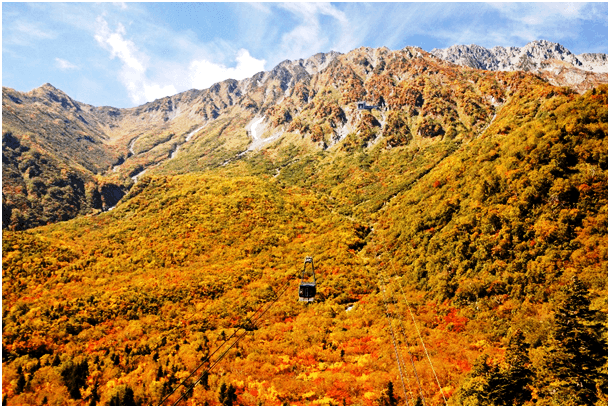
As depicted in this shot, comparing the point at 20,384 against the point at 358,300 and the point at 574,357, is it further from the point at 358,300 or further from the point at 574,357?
the point at 574,357

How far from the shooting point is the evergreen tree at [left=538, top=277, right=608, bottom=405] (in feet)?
49.8

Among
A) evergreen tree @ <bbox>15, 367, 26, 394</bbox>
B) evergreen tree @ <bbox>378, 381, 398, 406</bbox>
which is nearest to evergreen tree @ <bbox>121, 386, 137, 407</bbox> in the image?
evergreen tree @ <bbox>15, 367, 26, 394</bbox>

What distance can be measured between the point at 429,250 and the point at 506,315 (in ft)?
44.9

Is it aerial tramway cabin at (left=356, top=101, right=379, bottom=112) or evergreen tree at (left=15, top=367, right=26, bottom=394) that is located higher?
aerial tramway cabin at (left=356, top=101, right=379, bottom=112)

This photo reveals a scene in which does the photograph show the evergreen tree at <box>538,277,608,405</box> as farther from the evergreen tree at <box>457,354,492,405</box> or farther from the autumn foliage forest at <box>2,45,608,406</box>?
the evergreen tree at <box>457,354,492,405</box>

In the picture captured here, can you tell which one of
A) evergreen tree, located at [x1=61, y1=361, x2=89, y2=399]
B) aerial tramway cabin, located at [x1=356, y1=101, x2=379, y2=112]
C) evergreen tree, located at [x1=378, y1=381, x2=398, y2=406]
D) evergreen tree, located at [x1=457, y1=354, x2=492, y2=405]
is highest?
aerial tramway cabin, located at [x1=356, y1=101, x2=379, y2=112]

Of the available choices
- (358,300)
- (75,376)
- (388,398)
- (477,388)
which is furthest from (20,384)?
(477,388)

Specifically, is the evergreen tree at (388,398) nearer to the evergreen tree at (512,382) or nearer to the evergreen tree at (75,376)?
the evergreen tree at (512,382)

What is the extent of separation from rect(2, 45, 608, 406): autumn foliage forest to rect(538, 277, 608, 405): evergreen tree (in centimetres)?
9

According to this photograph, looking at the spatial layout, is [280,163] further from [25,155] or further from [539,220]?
[25,155]

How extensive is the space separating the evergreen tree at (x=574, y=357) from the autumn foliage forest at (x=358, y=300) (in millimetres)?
88

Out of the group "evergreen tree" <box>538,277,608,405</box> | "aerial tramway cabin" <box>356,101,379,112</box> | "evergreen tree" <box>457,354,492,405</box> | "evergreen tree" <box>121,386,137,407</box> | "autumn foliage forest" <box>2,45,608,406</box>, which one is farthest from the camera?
"aerial tramway cabin" <box>356,101,379,112</box>

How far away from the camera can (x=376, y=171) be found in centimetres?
10525

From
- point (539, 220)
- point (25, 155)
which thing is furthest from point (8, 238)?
point (25, 155)
